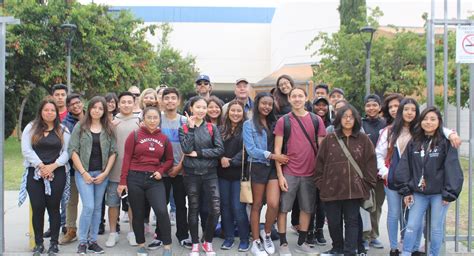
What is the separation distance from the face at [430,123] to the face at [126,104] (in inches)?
142

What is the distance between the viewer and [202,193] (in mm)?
6074

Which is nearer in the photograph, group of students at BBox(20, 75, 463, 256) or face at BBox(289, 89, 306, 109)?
group of students at BBox(20, 75, 463, 256)

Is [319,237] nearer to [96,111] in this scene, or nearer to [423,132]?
[423,132]

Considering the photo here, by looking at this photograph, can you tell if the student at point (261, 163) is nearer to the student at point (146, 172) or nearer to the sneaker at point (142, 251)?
the student at point (146, 172)

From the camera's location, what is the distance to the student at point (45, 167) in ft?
18.8

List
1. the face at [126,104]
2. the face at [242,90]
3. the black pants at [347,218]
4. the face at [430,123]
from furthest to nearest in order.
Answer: the face at [242,90]
the face at [126,104]
the black pants at [347,218]
the face at [430,123]

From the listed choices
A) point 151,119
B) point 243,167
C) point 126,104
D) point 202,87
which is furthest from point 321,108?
point 126,104

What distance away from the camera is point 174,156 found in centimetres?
616

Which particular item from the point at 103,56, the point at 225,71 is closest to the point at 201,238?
the point at 103,56

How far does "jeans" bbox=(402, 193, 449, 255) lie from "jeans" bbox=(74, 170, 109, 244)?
12.1 ft

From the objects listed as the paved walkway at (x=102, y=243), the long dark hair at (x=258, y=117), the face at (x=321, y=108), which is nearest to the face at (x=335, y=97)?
the face at (x=321, y=108)

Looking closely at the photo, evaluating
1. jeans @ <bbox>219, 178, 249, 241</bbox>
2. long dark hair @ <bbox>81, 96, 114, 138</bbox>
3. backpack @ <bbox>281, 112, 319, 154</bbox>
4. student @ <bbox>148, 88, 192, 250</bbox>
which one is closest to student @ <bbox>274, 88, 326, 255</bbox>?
backpack @ <bbox>281, 112, 319, 154</bbox>

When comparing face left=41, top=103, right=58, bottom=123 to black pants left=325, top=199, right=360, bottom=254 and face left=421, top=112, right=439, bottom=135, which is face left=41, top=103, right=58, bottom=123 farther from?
face left=421, top=112, right=439, bottom=135

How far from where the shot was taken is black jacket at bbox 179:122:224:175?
5.82m
